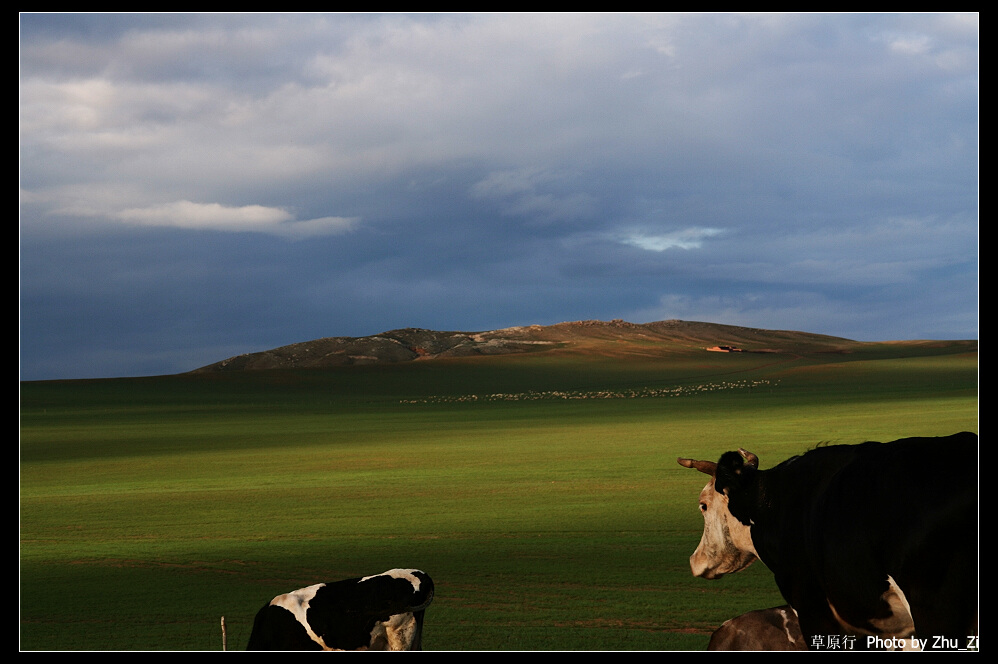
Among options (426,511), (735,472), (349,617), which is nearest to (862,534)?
(735,472)

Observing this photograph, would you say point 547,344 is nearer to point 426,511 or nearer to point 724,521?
point 426,511

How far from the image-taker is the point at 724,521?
675 cm

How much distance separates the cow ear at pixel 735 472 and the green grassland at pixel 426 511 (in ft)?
10.9

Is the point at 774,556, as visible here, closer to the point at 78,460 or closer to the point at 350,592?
the point at 350,592

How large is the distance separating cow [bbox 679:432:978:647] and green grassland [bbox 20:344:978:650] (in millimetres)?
3202

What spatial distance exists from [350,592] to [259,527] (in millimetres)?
12221

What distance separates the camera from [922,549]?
209 inches

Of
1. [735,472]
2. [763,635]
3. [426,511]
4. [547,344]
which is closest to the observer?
[763,635]

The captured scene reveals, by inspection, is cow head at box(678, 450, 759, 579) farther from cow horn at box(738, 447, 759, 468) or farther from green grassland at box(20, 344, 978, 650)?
green grassland at box(20, 344, 978, 650)

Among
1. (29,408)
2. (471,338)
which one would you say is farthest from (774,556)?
(471,338)

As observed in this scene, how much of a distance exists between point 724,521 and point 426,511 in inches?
549

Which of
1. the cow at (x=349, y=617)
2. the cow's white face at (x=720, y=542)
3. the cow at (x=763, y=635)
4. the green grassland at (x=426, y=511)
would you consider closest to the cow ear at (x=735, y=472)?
the cow's white face at (x=720, y=542)

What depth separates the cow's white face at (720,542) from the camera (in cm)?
670

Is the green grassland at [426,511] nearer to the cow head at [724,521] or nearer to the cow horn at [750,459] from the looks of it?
the cow head at [724,521]
